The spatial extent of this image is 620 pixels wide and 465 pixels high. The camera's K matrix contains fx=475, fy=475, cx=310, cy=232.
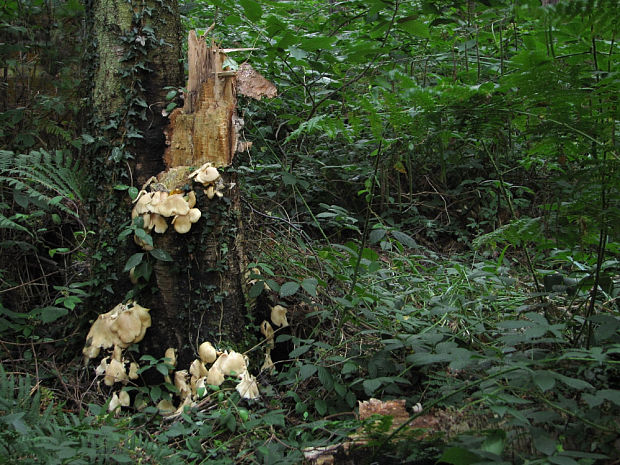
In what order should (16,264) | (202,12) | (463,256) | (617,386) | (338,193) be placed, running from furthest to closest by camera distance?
1. (202,12)
2. (338,193)
3. (463,256)
4. (16,264)
5. (617,386)

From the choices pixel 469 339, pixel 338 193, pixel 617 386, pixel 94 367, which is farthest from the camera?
pixel 338 193

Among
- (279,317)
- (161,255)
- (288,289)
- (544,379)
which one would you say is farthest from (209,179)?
(544,379)

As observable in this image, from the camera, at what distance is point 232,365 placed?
2596 millimetres

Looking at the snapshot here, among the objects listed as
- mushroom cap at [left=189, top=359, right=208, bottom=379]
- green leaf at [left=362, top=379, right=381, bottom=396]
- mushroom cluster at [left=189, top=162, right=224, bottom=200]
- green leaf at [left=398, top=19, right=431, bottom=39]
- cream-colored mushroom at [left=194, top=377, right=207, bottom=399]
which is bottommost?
cream-colored mushroom at [left=194, top=377, right=207, bottom=399]

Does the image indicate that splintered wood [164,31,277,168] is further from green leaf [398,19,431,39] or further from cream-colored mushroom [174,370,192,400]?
cream-colored mushroom [174,370,192,400]

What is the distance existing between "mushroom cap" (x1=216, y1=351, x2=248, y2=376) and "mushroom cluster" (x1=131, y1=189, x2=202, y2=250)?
2.42 ft

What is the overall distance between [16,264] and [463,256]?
3.62m

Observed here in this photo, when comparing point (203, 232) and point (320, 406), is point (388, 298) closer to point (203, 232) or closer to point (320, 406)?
point (320, 406)

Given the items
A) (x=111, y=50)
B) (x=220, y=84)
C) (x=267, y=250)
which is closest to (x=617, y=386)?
(x=267, y=250)

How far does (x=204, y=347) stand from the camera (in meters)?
2.63

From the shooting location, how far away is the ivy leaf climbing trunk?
2715 mm

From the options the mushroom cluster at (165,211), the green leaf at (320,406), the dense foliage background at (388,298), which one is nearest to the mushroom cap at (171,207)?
the mushroom cluster at (165,211)

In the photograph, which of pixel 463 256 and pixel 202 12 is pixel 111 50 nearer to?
pixel 463 256

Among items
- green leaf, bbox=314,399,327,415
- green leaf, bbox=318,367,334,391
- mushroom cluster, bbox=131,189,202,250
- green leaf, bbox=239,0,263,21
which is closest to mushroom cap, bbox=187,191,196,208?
mushroom cluster, bbox=131,189,202,250
